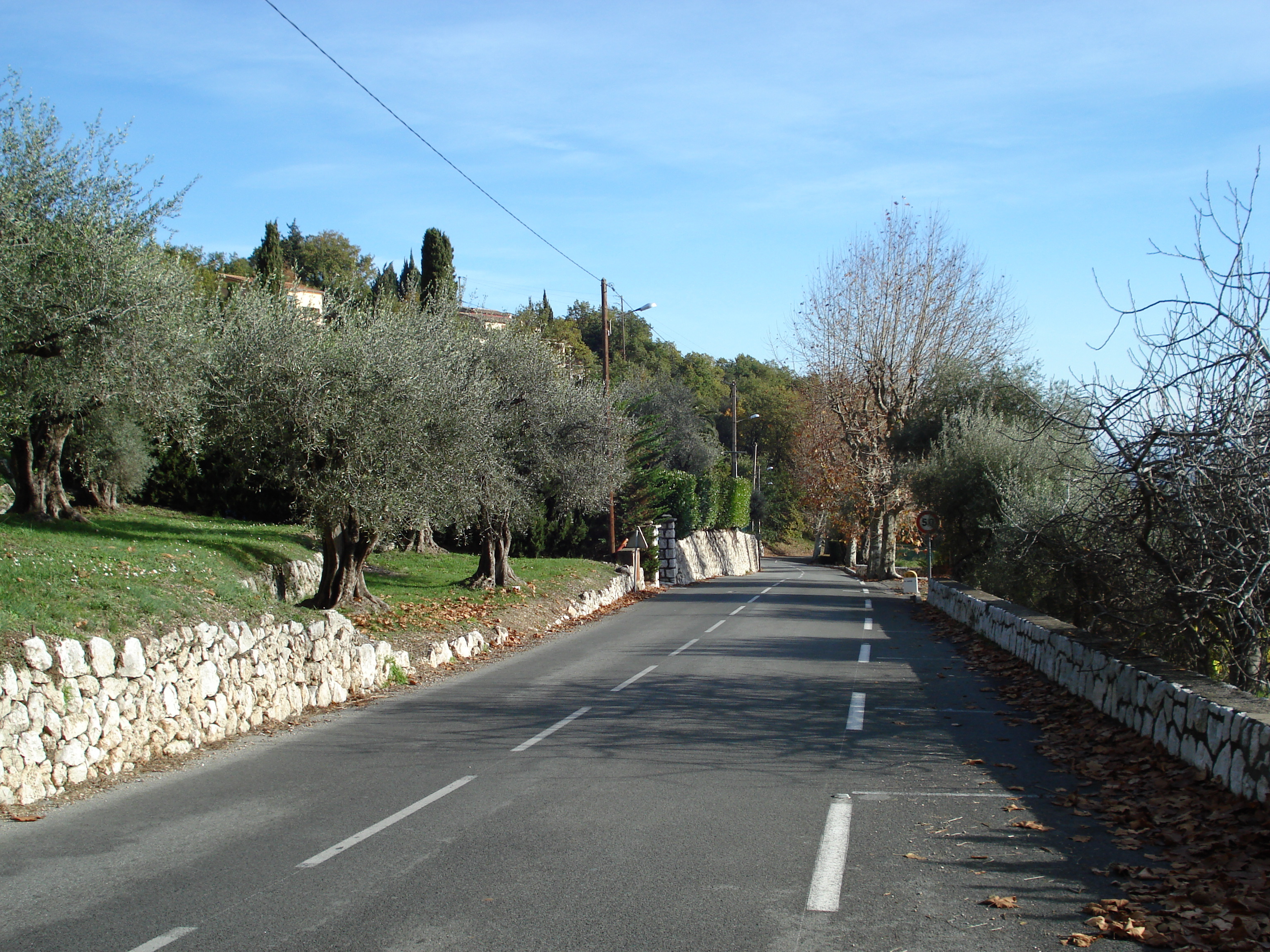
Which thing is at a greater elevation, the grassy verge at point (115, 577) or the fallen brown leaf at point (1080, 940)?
the grassy verge at point (115, 577)

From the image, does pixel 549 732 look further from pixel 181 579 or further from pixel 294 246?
pixel 294 246

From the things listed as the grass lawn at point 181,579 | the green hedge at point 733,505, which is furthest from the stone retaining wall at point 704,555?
the grass lawn at point 181,579

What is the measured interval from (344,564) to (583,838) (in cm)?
1100

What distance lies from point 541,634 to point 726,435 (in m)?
78.0

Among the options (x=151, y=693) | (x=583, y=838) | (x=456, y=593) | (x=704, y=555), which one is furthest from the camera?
(x=704, y=555)

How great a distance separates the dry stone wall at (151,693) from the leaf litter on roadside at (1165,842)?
24.7ft

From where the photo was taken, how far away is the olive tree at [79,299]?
1358cm

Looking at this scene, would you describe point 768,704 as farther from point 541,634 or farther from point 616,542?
point 616,542

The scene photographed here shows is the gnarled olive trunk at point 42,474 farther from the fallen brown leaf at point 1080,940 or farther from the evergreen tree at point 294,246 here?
the evergreen tree at point 294,246

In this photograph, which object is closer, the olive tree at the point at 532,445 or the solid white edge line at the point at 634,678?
the solid white edge line at the point at 634,678

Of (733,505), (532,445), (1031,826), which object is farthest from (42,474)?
(733,505)

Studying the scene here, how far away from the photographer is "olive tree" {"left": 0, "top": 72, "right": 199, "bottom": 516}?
1358 centimetres

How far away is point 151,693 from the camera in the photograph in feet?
30.8

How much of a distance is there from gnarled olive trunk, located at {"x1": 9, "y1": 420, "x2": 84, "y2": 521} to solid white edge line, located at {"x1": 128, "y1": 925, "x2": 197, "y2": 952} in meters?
15.1
